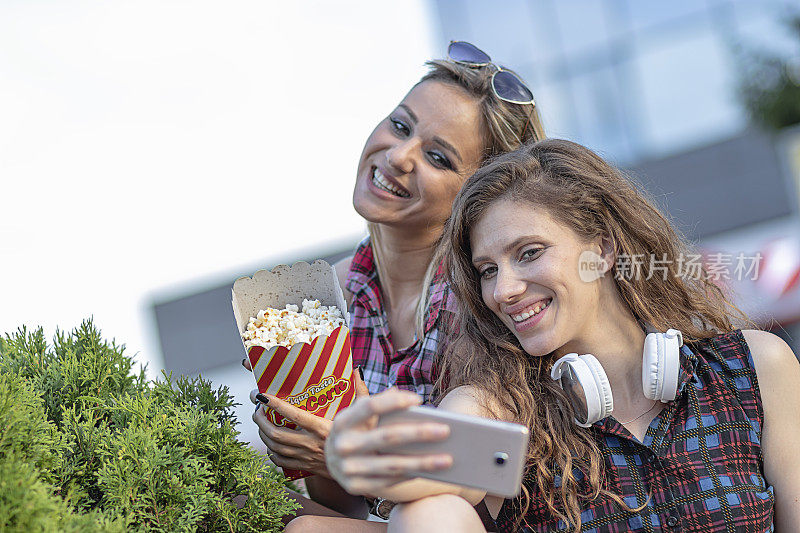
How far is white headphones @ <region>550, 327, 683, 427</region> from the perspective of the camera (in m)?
2.37

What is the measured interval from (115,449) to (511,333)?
130cm

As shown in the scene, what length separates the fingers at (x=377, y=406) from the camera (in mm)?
1663

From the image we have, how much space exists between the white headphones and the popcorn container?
26.3 inches

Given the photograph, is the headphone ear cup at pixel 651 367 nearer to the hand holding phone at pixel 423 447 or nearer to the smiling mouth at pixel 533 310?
the smiling mouth at pixel 533 310

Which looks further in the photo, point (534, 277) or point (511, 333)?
point (511, 333)

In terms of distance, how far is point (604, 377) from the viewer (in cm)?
238

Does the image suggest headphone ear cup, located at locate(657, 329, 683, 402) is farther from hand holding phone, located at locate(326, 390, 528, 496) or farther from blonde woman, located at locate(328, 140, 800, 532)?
hand holding phone, located at locate(326, 390, 528, 496)

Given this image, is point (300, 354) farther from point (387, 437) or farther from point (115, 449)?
point (387, 437)

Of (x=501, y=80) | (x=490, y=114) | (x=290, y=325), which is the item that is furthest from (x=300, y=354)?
(x=501, y=80)

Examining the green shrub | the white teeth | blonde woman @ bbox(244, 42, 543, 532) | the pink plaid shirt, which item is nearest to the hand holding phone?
the green shrub

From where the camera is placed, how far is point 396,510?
212 centimetres

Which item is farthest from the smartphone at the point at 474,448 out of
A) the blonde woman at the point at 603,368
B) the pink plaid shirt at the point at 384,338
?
the pink plaid shirt at the point at 384,338

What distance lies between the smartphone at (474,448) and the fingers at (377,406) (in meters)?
0.02

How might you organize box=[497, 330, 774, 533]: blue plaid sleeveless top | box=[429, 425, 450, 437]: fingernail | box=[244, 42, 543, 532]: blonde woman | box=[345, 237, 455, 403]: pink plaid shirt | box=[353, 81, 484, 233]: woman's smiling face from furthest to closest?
box=[353, 81, 484, 233]: woman's smiling face → box=[244, 42, 543, 532]: blonde woman → box=[345, 237, 455, 403]: pink plaid shirt → box=[497, 330, 774, 533]: blue plaid sleeveless top → box=[429, 425, 450, 437]: fingernail
